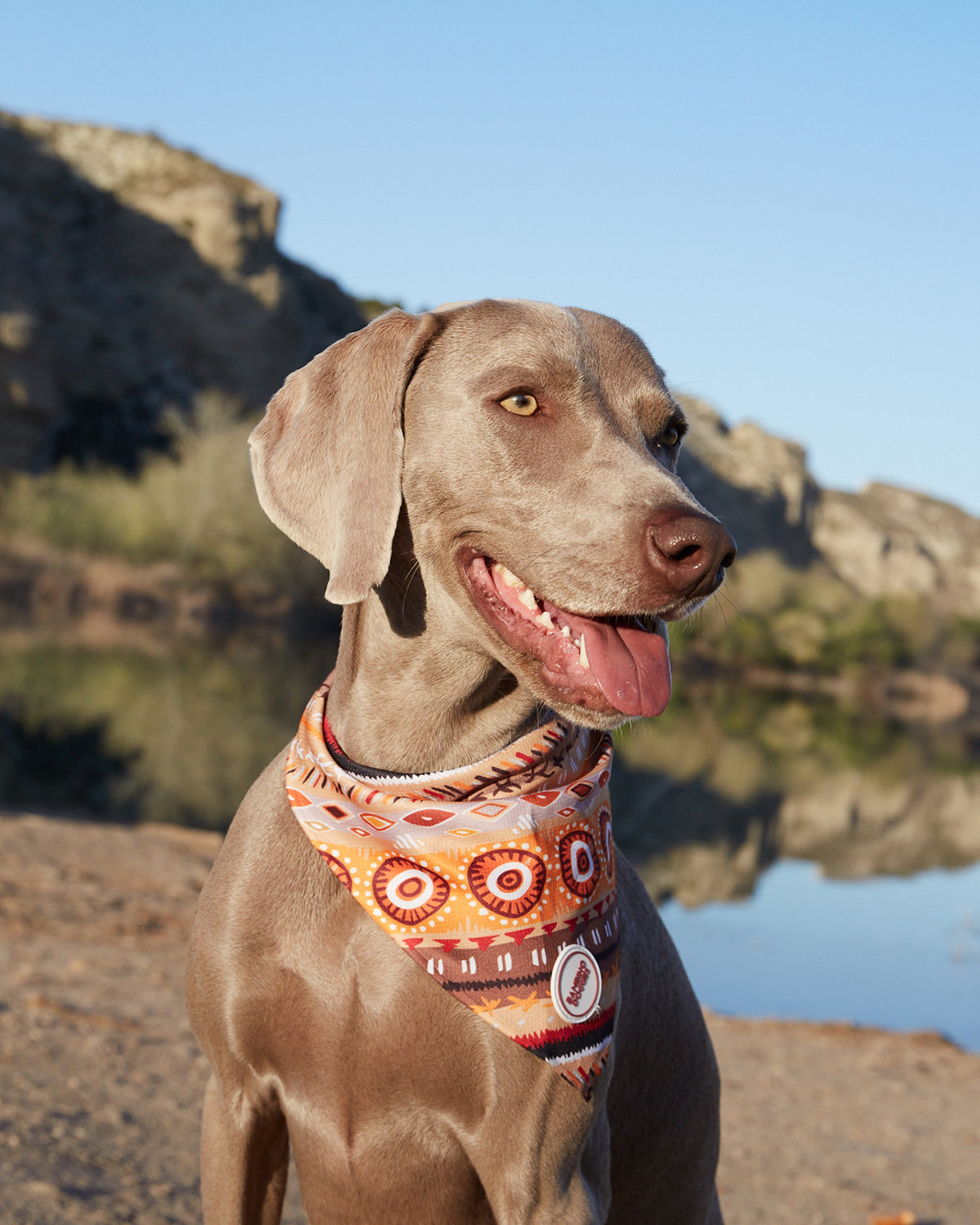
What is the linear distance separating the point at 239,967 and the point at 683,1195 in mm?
1494

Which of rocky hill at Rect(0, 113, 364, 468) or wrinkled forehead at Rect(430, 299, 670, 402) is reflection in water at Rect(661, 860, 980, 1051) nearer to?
wrinkled forehead at Rect(430, 299, 670, 402)

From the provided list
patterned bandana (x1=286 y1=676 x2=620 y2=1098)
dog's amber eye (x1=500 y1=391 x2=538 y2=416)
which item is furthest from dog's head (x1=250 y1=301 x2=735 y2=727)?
patterned bandana (x1=286 y1=676 x2=620 y2=1098)

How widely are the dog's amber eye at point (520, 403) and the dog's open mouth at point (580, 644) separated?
0.35m

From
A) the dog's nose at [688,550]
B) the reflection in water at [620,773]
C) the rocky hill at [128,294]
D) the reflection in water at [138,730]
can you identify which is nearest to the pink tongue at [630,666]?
the dog's nose at [688,550]

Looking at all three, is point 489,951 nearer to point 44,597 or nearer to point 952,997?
point 952,997

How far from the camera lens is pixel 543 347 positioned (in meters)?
2.95

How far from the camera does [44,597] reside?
4488 cm

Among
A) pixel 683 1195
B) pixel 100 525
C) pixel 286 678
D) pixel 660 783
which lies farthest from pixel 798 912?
pixel 100 525

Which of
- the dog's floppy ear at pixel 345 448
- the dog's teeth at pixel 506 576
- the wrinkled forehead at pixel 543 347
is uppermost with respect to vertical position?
the wrinkled forehead at pixel 543 347

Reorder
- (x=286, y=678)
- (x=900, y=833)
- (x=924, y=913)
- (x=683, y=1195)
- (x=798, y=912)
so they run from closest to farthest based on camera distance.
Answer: (x=683, y=1195) < (x=798, y=912) < (x=924, y=913) < (x=900, y=833) < (x=286, y=678)

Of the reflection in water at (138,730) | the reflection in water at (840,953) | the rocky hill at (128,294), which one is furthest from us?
the rocky hill at (128,294)

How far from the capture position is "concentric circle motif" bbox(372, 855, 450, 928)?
113 inches

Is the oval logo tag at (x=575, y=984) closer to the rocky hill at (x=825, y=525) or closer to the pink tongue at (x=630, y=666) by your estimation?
the pink tongue at (x=630, y=666)

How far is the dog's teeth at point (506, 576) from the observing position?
288cm
